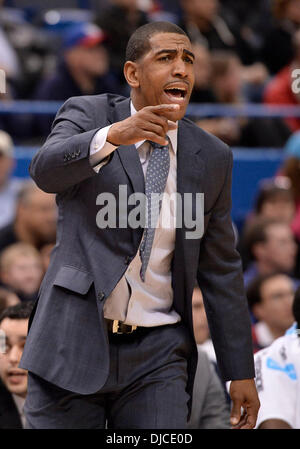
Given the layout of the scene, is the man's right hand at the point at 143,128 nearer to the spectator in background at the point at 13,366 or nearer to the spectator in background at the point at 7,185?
the spectator in background at the point at 13,366

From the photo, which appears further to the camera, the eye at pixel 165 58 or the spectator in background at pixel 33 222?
the spectator in background at pixel 33 222

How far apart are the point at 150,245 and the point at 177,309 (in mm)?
248

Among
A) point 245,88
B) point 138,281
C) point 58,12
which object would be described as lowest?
point 138,281

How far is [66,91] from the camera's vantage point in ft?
22.7

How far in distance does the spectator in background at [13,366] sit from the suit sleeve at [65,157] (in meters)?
1.30

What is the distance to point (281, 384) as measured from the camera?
3490 mm

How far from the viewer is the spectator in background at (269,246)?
573 centimetres

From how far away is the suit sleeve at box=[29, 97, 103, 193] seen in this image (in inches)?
96.3

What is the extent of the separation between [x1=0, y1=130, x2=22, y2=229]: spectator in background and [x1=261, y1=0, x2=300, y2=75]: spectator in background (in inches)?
125

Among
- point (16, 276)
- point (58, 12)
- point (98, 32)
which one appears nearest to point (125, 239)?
point (16, 276)

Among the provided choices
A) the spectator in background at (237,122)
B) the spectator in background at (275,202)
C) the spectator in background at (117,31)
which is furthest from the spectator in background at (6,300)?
the spectator in background at (117,31)

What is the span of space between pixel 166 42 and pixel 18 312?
156 centimetres

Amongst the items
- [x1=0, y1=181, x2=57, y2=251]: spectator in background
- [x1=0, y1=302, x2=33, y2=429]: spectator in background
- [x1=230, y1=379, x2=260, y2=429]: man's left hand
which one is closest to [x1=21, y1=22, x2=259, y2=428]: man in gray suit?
[x1=230, y1=379, x2=260, y2=429]: man's left hand
